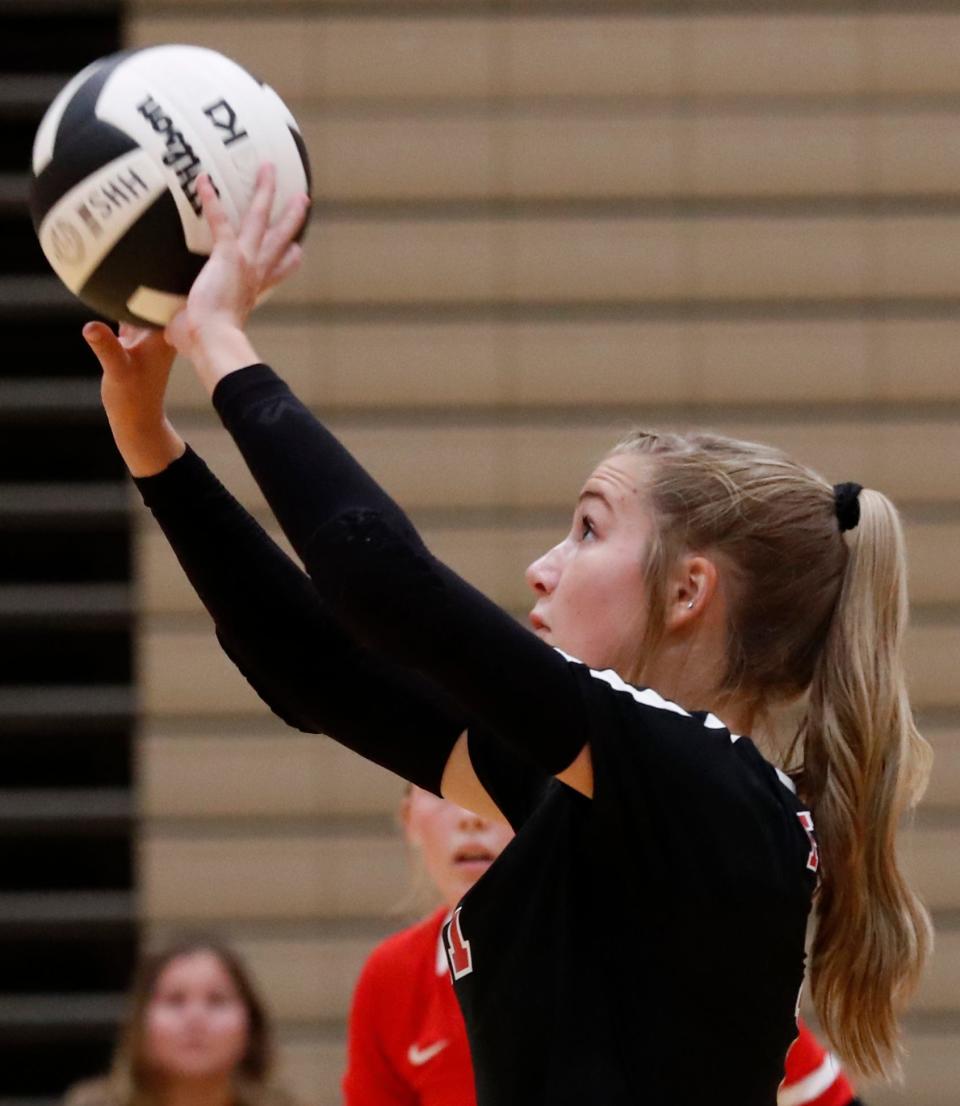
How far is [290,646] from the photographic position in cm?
224

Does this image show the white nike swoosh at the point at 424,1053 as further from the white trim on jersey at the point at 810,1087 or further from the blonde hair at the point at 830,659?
the blonde hair at the point at 830,659

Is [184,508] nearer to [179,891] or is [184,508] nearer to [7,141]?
[179,891]

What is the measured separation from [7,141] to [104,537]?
1.25m

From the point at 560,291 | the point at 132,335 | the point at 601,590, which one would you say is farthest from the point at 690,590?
the point at 560,291

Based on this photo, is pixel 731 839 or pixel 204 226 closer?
pixel 731 839

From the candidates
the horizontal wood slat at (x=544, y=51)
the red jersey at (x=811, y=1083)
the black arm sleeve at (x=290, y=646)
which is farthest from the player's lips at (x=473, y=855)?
the horizontal wood slat at (x=544, y=51)

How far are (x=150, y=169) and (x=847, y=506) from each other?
2.71 feet

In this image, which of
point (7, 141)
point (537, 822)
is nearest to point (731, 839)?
point (537, 822)

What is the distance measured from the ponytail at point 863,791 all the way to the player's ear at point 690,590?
16 centimetres

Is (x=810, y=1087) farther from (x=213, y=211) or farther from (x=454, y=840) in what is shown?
(x=213, y=211)

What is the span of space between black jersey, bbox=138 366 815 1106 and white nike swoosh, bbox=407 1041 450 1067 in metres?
1.38

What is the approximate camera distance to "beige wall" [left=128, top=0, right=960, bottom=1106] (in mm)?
5918

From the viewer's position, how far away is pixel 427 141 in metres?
5.99

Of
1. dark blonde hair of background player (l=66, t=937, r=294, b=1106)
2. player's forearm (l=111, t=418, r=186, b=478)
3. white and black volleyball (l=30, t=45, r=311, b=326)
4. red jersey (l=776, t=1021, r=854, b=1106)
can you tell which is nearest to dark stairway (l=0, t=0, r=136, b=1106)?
dark blonde hair of background player (l=66, t=937, r=294, b=1106)
